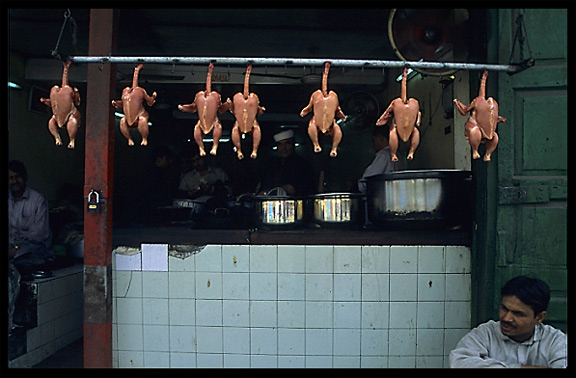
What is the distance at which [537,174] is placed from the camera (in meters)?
3.00

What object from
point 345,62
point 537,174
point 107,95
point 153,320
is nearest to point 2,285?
point 153,320

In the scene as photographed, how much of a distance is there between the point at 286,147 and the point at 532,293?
3.02 m

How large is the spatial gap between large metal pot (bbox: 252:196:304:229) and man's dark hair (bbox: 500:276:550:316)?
5.35 ft

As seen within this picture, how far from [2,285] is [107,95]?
1557mm

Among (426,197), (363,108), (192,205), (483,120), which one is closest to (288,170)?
(192,205)

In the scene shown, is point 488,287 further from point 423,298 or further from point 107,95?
Answer: point 107,95

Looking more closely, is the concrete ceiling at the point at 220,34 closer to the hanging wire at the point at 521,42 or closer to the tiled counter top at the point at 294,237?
the tiled counter top at the point at 294,237

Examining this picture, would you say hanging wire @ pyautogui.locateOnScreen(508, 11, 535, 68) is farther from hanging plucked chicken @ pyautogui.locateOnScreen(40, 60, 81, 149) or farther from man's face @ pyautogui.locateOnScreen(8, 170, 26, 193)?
man's face @ pyautogui.locateOnScreen(8, 170, 26, 193)

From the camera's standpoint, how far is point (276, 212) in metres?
3.43

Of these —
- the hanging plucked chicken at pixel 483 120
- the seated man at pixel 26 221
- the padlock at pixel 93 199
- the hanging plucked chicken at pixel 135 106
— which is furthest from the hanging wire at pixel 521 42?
the seated man at pixel 26 221

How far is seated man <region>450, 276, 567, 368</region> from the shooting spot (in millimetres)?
2377

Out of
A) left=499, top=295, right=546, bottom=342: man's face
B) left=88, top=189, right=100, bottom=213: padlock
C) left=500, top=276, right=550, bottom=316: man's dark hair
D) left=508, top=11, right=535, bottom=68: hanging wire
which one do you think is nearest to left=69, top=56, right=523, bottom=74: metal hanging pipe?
left=508, top=11, right=535, bottom=68: hanging wire

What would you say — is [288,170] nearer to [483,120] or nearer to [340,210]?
[340,210]

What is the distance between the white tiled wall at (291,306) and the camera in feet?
11.0
